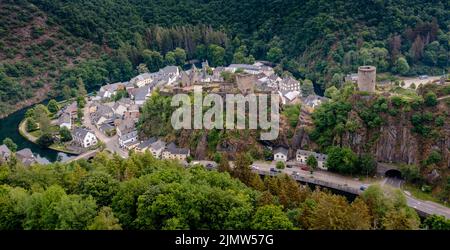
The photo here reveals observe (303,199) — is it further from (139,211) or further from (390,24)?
(390,24)

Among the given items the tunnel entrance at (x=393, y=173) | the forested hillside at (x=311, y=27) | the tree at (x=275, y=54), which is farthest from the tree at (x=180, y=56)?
the tunnel entrance at (x=393, y=173)

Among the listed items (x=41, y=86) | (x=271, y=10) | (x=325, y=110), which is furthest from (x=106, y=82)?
(x=325, y=110)

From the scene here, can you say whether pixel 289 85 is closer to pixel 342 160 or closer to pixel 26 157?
pixel 342 160

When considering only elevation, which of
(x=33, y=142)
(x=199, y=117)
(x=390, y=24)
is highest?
(x=390, y=24)

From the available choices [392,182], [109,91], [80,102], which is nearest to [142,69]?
[109,91]

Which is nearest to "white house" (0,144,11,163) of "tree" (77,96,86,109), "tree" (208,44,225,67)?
"tree" (77,96,86,109)

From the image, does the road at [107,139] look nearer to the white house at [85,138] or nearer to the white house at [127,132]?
the white house at [127,132]
